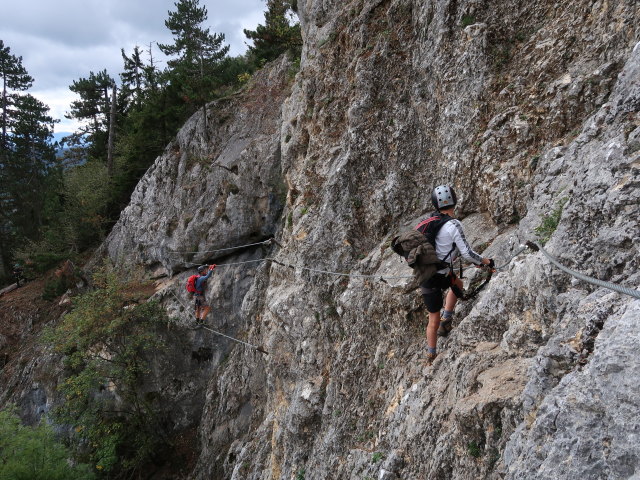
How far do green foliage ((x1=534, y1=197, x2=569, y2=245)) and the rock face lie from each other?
0.13ft

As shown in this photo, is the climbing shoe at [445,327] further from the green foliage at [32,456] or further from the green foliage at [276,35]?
the green foliage at [276,35]

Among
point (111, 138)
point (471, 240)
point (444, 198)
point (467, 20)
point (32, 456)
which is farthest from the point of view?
point (111, 138)

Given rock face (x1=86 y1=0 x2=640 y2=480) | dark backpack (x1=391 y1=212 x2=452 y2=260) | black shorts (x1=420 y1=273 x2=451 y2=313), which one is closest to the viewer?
rock face (x1=86 y1=0 x2=640 y2=480)

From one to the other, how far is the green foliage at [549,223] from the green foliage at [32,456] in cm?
1648

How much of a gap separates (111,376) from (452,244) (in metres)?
16.7

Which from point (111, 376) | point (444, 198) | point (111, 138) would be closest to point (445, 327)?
point (444, 198)

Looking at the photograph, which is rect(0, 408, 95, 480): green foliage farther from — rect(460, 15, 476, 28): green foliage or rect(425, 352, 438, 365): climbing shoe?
rect(460, 15, 476, 28): green foliage

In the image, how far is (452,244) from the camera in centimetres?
521

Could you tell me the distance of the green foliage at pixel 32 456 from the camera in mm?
13297

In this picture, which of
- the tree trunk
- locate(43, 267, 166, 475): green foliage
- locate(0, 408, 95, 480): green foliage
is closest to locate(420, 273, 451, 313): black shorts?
locate(0, 408, 95, 480): green foliage

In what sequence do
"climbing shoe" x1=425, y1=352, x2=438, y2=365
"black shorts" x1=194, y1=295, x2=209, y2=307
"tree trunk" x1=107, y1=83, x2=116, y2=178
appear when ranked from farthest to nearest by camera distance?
"tree trunk" x1=107, y1=83, x2=116, y2=178
"black shorts" x1=194, y1=295, x2=209, y2=307
"climbing shoe" x1=425, y1=352, x2=438, y2=365

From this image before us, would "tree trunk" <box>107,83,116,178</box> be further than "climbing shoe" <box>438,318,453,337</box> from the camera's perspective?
Yes

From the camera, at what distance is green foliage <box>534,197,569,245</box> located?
4.57 meters

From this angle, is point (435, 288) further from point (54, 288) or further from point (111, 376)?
point (54, 288)
